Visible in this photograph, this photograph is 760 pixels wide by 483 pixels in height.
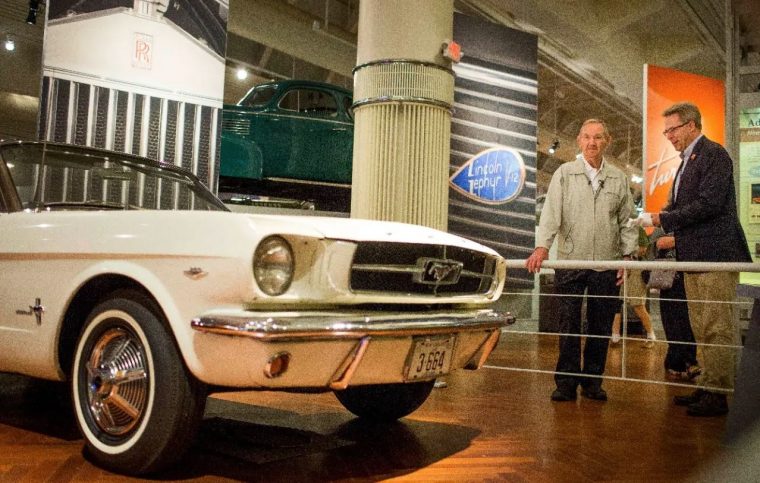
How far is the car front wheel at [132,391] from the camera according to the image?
81.2 inches

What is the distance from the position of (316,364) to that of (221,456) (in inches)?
27.6

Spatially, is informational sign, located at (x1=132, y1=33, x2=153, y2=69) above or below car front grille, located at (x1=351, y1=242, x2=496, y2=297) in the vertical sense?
above

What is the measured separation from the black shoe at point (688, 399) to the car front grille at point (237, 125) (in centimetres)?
467

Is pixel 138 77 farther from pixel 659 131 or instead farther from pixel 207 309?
pixel 659 131

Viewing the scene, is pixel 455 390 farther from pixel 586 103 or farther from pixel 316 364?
pixel 586 103

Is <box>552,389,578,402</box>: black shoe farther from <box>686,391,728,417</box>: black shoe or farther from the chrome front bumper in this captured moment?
the chrome front bumper

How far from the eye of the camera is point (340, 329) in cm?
203

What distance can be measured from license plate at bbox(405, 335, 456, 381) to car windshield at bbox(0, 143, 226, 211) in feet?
5.01

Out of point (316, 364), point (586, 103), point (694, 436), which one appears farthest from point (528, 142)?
point (586, 103)

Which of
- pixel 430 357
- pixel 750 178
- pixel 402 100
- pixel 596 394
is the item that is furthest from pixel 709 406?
pixel 750 178

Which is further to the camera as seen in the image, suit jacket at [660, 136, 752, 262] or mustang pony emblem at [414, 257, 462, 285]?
suit jacket at [660, 136, 752, 262]

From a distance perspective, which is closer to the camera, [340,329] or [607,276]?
[340,329]

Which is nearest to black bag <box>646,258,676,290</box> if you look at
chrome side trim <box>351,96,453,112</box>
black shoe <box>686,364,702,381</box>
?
black shoe <box>686,364,702,381</box>

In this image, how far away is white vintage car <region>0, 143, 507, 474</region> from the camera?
199cm
